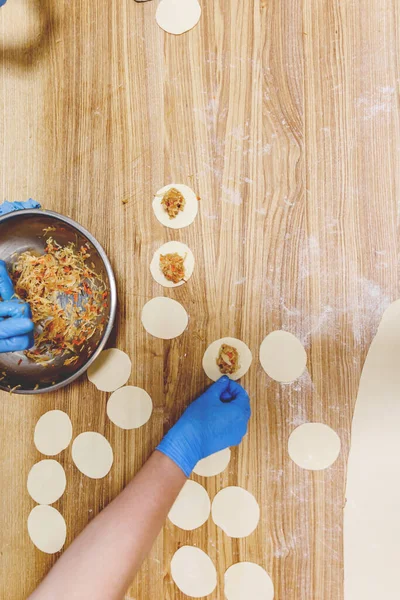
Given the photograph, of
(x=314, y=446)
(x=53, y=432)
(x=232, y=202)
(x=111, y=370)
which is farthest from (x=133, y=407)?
(x=232, y=202)

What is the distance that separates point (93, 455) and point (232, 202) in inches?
28.7

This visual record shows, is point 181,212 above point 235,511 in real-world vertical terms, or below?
above

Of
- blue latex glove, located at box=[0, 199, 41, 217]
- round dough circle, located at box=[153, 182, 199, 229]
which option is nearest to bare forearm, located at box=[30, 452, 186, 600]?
round dough circle, located at box=[153, 182, 199, 229]

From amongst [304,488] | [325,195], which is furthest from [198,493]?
[325,195]

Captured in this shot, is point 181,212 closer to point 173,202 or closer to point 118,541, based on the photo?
point 173,202

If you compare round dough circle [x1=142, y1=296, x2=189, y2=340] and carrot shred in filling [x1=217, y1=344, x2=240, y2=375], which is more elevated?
round dough circle [x1=142, y1=296, x2=189, y2=340]

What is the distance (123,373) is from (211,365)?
8.9 inches

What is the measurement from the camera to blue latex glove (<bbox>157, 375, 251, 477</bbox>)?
1054 mm

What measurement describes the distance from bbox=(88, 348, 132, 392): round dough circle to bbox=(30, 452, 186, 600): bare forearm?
8.1 inches

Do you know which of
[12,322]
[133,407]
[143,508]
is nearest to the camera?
[12,322]

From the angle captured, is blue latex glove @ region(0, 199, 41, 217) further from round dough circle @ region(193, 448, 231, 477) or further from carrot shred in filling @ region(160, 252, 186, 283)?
round dough circle @ region(193, 448, 231, 477)

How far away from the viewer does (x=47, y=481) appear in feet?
3.79

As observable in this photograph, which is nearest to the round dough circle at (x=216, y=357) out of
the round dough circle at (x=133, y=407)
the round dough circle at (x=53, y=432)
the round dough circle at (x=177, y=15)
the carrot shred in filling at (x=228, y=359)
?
the carrot shred in filling at (x=228, y=359)

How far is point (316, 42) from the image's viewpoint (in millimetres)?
1090
